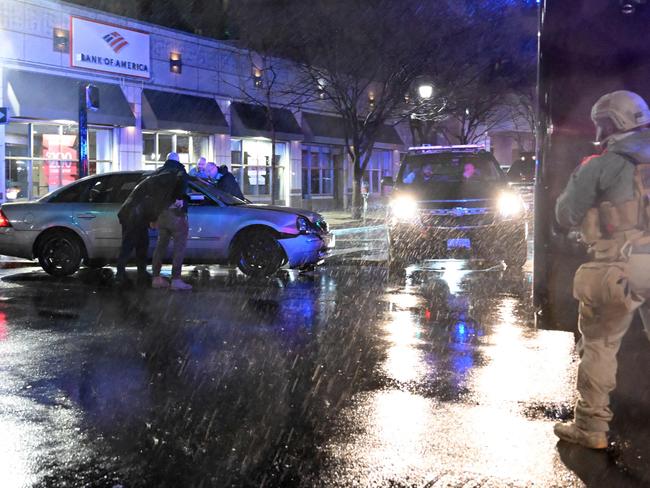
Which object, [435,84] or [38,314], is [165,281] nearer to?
[38,314]

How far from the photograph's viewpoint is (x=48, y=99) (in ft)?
69.0

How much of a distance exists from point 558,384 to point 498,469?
1.84 m

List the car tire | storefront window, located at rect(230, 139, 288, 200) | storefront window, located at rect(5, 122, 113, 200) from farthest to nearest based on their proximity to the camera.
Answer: storefront window, located at rect(230, 139, 288, 200) < storefront window, located at rect(5, 122, 113, 200) < the car tire

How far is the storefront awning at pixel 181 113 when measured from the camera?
2423 cm

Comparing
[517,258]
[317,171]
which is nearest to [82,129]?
[517,258]

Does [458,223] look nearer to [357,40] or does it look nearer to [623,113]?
[623,113]

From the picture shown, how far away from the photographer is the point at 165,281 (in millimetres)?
10453

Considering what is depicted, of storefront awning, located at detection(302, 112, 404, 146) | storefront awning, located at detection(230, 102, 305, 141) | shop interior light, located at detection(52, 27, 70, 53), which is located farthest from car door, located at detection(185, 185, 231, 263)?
storefront awning, located at detection(302, 112, 404, 146)

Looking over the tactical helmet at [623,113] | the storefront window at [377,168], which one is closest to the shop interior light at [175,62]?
the storefront window at [377,168]

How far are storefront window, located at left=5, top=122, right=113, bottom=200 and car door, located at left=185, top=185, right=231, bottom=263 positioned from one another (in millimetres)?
12169

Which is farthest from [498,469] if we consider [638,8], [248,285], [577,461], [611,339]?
[248,285]

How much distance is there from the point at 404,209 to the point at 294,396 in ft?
22.9

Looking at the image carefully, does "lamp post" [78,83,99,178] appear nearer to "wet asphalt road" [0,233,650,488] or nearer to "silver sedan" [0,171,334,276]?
→ "silver sedan" [0,171,334,276]

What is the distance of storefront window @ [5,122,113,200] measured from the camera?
70.6 ft
